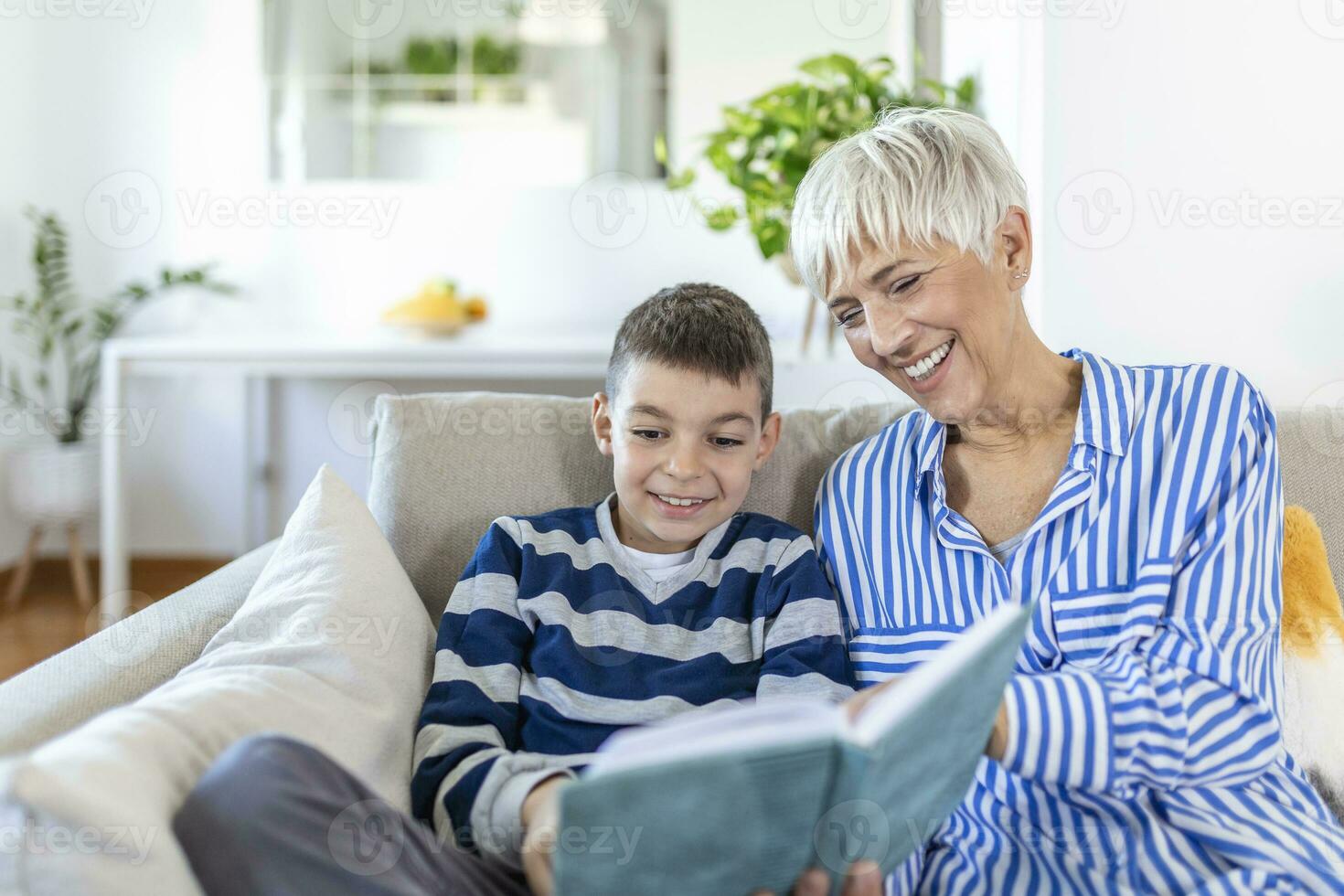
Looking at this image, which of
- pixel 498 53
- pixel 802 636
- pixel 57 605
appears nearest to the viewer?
pixel 802 636

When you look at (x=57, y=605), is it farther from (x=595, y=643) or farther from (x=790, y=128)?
Result: (x=595, y=643)

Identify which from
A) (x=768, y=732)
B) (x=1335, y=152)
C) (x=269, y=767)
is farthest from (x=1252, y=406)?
(x=269, y=767)

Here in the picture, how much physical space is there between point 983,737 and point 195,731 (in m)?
0.66

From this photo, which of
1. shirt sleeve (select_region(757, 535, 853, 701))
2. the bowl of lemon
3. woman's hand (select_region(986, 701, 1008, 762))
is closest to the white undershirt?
shirt sleeve (select_region(757, 535, 853, 701))

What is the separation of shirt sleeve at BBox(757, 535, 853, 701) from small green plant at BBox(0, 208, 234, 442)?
3.00m

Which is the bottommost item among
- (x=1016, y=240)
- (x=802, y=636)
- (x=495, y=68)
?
(x=802, y=636)

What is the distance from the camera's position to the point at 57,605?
137 inches

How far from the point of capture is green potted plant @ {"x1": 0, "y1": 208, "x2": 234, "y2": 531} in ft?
11.1

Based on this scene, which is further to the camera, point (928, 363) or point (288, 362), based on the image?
point (288, 362)

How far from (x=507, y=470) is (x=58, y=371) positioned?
9.59ft

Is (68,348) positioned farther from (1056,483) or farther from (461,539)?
(1056,483)

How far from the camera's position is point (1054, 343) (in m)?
1.93

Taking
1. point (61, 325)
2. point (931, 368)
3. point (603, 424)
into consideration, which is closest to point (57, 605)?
point (61, 325)

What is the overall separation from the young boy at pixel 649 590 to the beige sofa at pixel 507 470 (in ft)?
0.29
